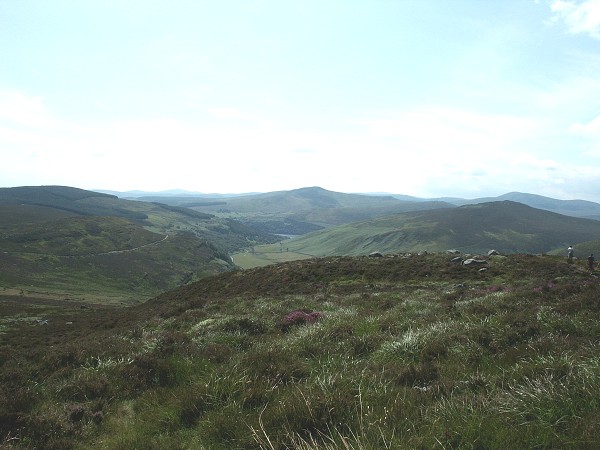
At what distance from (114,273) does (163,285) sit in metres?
24.4

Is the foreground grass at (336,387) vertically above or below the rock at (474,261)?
above

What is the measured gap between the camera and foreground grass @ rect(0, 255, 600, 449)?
4496 mm

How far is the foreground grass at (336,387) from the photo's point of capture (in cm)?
450

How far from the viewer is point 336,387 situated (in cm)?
589

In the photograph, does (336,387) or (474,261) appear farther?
(474,261)

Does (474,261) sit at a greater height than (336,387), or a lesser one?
lesser

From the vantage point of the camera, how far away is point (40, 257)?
175 metres

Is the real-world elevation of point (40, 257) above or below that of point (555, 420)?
below

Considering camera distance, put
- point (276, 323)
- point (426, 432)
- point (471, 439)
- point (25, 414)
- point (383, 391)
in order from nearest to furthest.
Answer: point (471, 439) → point (426, 432) → point (383, 391) → point (25, 414) → point (276, 323)

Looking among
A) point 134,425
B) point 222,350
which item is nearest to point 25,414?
point 134,425

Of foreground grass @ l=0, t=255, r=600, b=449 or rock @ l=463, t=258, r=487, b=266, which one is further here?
rock @ l=463, t=258, r=487, b=266

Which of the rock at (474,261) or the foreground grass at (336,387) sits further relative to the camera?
the rock at (474,261)

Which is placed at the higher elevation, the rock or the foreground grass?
the foreground grass

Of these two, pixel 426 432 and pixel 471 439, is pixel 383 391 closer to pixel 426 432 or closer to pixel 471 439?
pixel 426 432
